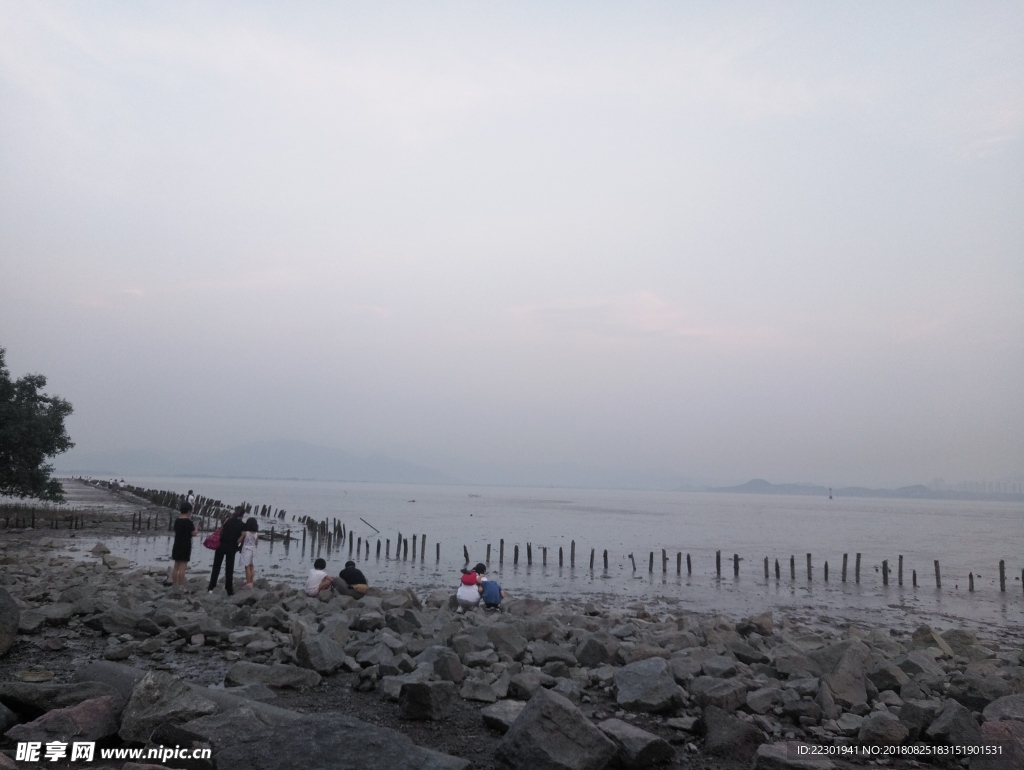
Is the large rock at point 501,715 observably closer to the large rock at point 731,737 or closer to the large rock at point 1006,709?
the large rock at point 731,737

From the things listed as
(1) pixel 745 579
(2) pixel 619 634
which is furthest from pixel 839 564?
(2) pixel 619 634

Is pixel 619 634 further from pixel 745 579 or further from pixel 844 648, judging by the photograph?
pixel 745 579

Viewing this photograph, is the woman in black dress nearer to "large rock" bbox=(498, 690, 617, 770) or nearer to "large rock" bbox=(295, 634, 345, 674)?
"large rock" bbox=(295, 634, 345, 674)

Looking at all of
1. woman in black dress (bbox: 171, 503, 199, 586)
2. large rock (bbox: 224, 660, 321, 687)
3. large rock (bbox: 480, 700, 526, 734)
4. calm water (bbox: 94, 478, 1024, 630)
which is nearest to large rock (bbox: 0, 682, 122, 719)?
large rock (bbox: 224, 660, 321, 687)

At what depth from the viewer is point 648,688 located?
27.9 ft

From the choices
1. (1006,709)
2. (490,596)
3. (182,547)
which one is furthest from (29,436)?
(1006,709)

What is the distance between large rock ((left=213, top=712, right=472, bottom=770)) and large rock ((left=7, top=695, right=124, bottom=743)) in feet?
4.25

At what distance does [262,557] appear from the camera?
3425 cm

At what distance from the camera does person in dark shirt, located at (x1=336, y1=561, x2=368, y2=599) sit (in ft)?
55.1

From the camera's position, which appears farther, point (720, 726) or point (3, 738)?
point (720, 726)

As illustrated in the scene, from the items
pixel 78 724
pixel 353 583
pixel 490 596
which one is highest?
pixel 78 724

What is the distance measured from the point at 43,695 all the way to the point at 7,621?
3112 millimetres

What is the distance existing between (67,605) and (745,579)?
3036 centimetres

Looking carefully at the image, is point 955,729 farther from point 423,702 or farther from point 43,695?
point 43,695
